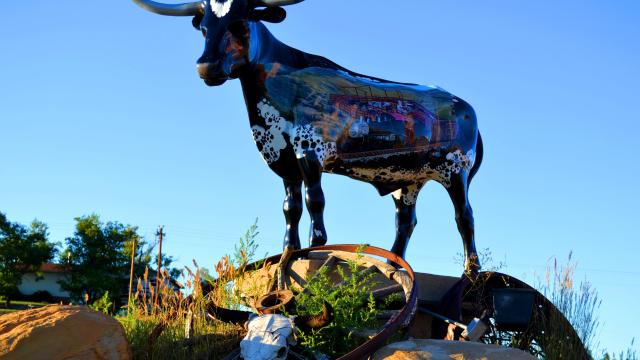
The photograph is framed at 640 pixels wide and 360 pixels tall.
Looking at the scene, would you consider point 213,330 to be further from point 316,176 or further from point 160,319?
point 316,176

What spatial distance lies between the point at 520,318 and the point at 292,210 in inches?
100

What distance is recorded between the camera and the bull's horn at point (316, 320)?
6031 millimetres

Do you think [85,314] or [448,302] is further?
[448,302]

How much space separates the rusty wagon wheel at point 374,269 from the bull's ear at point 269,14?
2.35 meters

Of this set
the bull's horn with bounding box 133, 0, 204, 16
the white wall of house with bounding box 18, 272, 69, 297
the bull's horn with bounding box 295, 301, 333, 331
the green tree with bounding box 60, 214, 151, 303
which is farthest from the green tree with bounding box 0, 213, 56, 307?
the bull's horn with bounding box 295, 301, 333, 331

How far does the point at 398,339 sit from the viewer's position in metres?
6.80

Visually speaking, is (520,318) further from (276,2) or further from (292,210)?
(276,2)

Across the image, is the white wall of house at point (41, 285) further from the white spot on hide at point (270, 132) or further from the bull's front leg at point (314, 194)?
the bull's front leg at point (314, 194)

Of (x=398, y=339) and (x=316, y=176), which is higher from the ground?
(x=316, y=176)

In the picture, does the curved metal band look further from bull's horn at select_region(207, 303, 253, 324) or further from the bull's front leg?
bull's horn at select_region(207, 303, 253, 324)

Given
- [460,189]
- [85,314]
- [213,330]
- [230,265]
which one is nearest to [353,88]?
[460,189]

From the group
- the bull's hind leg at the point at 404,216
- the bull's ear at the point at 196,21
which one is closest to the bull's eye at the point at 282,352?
the bull's hind leg at the point at 404,216

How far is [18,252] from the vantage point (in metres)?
37.8

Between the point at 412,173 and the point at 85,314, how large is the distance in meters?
4.18
